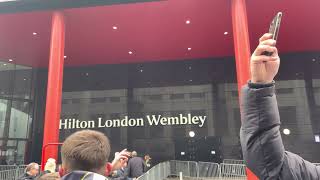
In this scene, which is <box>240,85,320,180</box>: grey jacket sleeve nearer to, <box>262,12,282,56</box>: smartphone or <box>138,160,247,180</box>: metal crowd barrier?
<box>262,12,282,56</box>: smartphone

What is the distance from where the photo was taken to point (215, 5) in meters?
12.2

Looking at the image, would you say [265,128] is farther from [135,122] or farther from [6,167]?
[6,167]

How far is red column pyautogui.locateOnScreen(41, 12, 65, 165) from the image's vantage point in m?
11.4

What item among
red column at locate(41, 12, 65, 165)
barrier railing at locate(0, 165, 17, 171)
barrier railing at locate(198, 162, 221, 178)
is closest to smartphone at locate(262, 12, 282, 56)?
red column at locate(41, 12, 65, 165)

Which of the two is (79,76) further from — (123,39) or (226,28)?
(226,28)

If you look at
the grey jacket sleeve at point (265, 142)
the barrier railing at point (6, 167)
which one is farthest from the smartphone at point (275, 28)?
the barrier railing at point (6, 167)

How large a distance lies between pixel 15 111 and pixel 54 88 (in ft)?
27.0

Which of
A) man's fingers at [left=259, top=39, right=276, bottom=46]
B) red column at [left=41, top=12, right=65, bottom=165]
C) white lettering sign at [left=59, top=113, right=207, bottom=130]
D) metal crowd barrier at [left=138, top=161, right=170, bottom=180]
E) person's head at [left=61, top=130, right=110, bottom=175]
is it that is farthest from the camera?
white lettering sign at [left=59, top=113, right=207, bottom=130]

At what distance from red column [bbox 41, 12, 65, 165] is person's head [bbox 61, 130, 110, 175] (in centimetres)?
1020

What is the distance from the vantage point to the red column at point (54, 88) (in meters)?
11.4

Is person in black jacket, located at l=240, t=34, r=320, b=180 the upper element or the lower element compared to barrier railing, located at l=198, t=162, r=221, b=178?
upper

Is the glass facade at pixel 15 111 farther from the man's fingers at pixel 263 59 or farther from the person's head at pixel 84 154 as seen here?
the man's fingers at pixel 263 59

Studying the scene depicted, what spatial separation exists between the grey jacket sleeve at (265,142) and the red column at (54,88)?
35.8 feet

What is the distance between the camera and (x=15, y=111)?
733 inches
